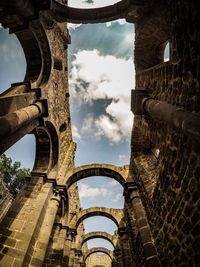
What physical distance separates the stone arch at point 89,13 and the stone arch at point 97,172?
7.00 metres

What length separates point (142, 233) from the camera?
567cm

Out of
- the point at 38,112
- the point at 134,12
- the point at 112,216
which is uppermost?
the point at 134,12

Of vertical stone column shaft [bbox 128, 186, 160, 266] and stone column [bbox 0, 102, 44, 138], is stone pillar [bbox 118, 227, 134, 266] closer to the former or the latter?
vertical stone column shaft [bbox 128, 186, 160, 266]

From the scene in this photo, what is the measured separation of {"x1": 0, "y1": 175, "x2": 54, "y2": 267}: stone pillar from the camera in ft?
17.7

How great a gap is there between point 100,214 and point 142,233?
10.2 meters

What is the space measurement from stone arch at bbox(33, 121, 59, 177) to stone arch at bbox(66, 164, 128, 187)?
1246 millimetres

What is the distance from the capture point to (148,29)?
23.1ft

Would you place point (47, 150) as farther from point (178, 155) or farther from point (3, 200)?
point (3, 200)

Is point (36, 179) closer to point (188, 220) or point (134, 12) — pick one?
point (188, 220)

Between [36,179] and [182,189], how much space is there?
18.3ft

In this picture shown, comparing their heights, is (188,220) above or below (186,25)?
below

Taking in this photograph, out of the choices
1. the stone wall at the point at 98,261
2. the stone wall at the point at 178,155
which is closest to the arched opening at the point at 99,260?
the stone wall at the point at 98,261

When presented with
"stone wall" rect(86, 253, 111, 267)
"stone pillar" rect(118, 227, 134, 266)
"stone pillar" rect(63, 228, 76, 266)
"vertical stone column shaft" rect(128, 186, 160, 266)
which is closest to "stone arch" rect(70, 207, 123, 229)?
"stone pillar" rect(63, 228, 76, 266)

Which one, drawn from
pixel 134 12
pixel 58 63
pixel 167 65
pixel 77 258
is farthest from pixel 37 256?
pixel 77 258
